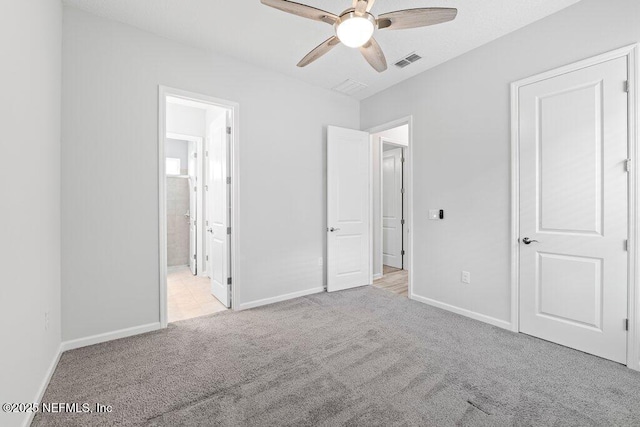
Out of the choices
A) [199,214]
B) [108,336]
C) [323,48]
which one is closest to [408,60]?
[323,48]

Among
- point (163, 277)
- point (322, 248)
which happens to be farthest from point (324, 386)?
point (322, 248)

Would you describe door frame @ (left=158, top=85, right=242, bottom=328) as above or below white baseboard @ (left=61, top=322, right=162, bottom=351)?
above

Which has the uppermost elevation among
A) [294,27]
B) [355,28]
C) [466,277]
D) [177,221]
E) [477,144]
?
[294,27]

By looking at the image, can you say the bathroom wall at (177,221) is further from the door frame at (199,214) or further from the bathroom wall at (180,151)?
the door frame at (199,214)

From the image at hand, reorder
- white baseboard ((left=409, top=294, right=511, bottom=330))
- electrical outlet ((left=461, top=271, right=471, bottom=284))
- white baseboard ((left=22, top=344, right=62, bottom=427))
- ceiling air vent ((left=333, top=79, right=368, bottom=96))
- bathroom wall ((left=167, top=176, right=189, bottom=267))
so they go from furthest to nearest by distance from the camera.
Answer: bathroom wall ((left=167, top=176, right=189, bottom=267)) < ceiling air vent ((left=333, top=79, right=368, bottom=96)) < electrical outlet ((left=461, top=271, right=471, bottom=284)) < white baseboard ((left=409, top=294, right=511, bottom=330)) < white baseboard ((left=22, top=344, right=62, bottom=427))

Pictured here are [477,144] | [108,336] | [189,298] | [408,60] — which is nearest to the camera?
[108,336]

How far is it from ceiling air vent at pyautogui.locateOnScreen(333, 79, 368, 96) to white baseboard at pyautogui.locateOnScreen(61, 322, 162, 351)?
371cm

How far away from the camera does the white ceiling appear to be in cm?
238

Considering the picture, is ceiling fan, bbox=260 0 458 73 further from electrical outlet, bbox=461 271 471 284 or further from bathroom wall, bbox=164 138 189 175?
bathroom wall, bbox=164 138 189 175

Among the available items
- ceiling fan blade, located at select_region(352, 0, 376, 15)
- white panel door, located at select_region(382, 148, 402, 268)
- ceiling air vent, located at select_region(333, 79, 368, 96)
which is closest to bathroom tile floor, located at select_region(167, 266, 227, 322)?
ceiling fan blade, located at select_region(352, 0, 376, 15)

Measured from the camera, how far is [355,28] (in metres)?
1.84

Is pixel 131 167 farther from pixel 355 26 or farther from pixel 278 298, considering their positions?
pixel 355 26

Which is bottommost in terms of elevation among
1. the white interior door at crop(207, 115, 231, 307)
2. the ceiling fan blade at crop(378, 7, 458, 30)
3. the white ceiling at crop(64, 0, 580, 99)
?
the white interior door at crop(207, 115, 231, 307)

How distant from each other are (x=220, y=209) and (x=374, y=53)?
253 centimetres
